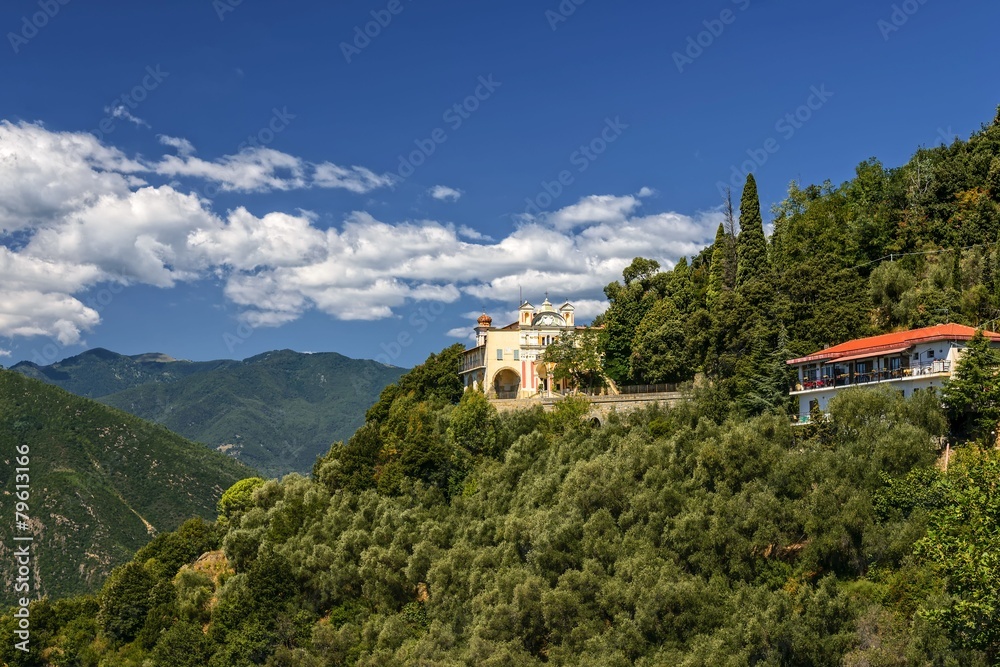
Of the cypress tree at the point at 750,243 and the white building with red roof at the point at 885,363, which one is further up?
the cypress tree at the point at 750,243

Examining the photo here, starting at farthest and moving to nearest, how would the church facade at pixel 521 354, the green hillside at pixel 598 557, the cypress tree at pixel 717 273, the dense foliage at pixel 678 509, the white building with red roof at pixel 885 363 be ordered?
the church facade at pixel 521 354 → the cypress tree at pixel 717 273 → the white building with red roof at pixel 885 363 → the dense foliage at pixel 678 509 → the green hillside at pixel 598 557

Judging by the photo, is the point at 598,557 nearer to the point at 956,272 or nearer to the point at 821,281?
the point at 821,281

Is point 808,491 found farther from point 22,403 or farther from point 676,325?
point 22,403

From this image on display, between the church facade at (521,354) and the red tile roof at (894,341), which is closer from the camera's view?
the red tile roof at (894,341)

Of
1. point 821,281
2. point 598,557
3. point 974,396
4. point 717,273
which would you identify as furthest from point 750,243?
point 598,557

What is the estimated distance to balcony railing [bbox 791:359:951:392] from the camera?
1651 inches

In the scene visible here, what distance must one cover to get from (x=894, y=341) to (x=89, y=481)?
420 feet

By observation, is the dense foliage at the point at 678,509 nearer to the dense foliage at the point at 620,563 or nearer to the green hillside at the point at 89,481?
the dense foliage at the point at 620,563

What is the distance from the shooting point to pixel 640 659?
35.8m

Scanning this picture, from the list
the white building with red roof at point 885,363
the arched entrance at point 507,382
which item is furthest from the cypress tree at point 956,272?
the arched entrance at point 507,382

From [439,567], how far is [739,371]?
19005mm

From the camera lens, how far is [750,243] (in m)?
62.2

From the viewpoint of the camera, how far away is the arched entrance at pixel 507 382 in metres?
67.2

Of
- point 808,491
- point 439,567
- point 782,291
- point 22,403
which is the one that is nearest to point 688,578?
point 808,491
